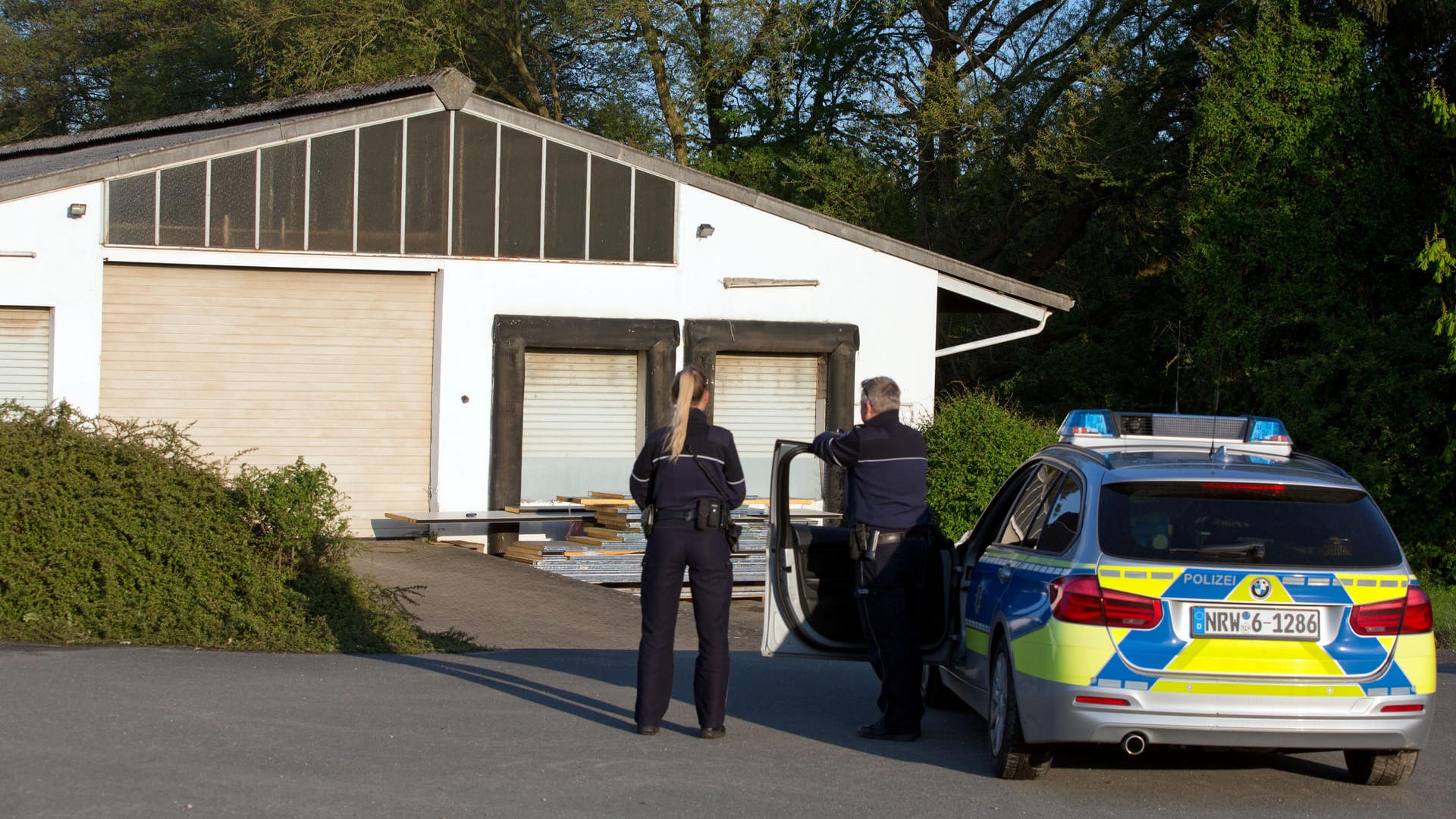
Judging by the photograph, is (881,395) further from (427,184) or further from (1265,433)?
(427,184)

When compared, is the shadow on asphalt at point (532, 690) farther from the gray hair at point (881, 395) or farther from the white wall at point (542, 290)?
the white wall at point (542, 290)

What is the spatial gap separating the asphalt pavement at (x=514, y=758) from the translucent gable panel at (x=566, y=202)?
9.23m

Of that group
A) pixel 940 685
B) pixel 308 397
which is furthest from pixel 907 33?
pixel 940 685

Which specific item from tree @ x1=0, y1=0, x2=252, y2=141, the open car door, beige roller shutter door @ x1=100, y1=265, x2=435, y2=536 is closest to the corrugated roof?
beige roller shutter door @ x1=100, y1=265, x2=435, y2=536

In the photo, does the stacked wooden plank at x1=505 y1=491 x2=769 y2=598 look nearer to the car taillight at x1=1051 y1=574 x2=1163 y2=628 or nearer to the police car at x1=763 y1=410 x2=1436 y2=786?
the police car at x1=763 y1=410 x2=1436 y2=786

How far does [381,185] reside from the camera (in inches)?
673

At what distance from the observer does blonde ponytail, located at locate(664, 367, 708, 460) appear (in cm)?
708

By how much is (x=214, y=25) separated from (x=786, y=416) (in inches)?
884

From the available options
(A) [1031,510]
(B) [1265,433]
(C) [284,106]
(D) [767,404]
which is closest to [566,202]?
(D) [767,404]

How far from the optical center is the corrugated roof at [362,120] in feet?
52.6

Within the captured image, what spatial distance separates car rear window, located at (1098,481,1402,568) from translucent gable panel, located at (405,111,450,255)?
1242 cm

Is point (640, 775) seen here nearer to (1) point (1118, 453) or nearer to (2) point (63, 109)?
(1) point (1118, 453)

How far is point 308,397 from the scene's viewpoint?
17219 mm

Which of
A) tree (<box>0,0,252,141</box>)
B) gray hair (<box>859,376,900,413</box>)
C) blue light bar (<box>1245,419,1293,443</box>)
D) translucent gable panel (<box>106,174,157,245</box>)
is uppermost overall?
tree (<box>0,0,252,141</box>)
